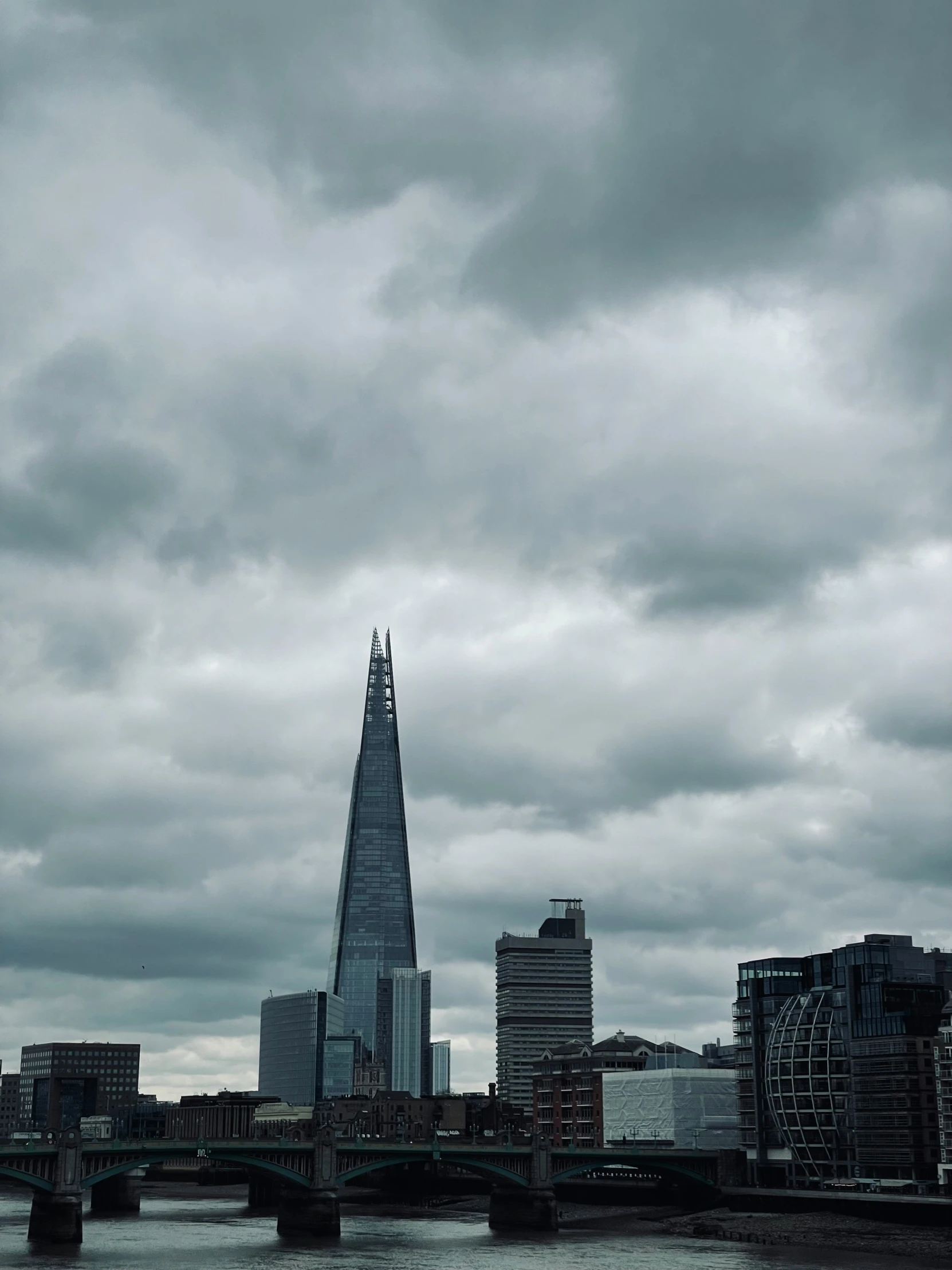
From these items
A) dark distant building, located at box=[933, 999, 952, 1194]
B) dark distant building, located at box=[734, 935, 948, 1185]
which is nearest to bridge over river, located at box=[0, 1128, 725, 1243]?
dark distant building, located at box=[734, 935, 948, 1185]

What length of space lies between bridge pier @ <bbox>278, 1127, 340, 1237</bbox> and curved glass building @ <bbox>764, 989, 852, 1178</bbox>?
56.8 metres

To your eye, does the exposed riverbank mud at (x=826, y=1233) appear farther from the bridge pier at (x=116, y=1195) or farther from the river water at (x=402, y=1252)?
the bridge pier at (x=116, y=1195)

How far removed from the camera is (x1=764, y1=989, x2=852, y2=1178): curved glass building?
173 meters

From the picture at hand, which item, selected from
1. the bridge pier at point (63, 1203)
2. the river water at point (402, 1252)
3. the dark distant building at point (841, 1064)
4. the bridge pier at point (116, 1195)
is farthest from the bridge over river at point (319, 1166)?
the bridge pier at point (116, 1195)

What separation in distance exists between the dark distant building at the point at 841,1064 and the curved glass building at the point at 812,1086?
14cm

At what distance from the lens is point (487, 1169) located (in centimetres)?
16412

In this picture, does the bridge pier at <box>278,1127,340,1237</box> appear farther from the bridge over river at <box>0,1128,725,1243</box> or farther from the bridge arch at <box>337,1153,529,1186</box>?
the bridge arch at <box>337,1153,529,1186</box>

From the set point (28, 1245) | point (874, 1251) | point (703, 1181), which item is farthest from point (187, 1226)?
point (874, 1251)

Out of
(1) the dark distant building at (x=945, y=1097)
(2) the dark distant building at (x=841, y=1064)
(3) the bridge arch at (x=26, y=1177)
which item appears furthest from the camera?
(2) the dark distant building at (x=841, y=1064)

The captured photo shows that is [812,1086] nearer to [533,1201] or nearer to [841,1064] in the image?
[841,1064]

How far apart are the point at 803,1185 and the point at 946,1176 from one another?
21327 millimetres

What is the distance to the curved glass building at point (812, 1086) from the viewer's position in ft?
567

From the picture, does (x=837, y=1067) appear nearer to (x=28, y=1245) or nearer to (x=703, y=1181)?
(x=703, y=1181)

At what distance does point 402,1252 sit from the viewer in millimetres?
127188
